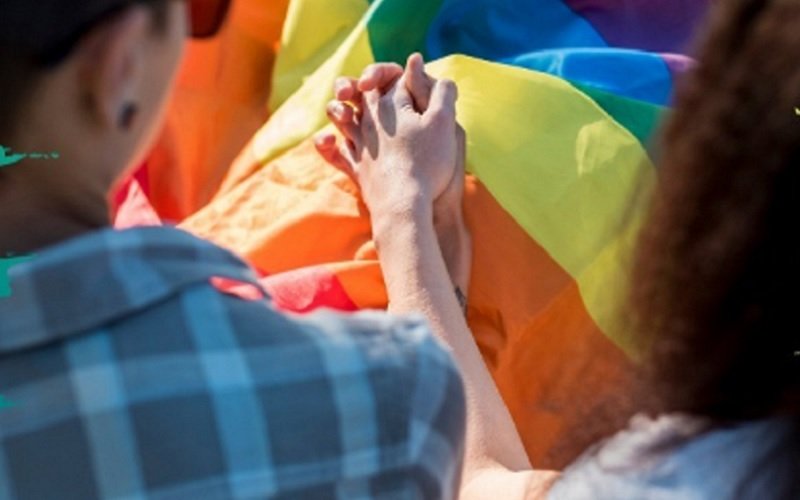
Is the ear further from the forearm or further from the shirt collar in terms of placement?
the forearm

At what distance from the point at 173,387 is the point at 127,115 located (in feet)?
0.51

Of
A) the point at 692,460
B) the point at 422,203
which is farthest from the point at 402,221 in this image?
the point at 692,460

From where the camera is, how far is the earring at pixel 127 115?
30.3 inches

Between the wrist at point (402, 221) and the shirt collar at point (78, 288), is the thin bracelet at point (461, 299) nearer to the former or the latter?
the wrist at point (402, 221)

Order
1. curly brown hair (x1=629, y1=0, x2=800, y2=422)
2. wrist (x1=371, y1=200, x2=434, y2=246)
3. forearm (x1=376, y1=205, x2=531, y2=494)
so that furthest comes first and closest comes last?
wrist (x1=371, y1=200, x2=434, y2=246) < forearm (x1=376, y1=205, x2=531, y2=494) < curly brown hair (x1=629, y1=0, x2=800, y2=422)

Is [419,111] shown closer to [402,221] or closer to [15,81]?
[402,221]

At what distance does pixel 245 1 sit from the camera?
1.78m

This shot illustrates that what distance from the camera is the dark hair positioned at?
2.41 feet

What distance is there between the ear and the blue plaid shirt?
0.23ft

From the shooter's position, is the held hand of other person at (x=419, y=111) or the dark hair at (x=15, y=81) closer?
the dark hair at (x=15, y=81)

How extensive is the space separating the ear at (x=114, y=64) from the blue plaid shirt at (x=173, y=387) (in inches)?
2.8

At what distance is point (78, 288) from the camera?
760 mm

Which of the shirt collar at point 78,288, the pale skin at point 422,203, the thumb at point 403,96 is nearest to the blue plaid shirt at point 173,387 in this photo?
the shirt collar at point 78,288

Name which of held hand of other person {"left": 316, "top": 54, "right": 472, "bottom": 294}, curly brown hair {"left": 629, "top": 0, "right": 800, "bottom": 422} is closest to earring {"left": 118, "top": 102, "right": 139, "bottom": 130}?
curly brown hair {"left": 629, "top": 0, "right": 800, "bottom": 422}
